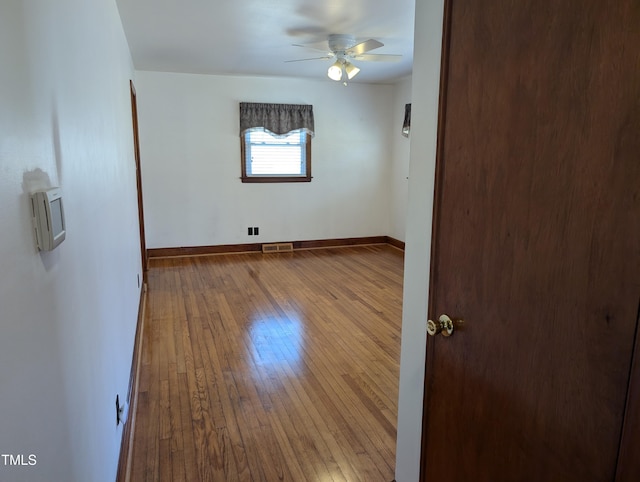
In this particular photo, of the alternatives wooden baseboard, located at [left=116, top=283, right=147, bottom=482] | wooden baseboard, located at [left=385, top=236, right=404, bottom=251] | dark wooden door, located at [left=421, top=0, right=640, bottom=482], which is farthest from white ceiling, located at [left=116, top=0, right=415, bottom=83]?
wooden baseboard, located at [left=385, top=236, right=404, bottom=251]

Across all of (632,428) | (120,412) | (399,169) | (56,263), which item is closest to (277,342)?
(120,412)

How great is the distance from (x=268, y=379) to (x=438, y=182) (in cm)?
195

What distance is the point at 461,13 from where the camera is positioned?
48.1 inches

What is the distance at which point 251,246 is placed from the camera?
6.46 meters

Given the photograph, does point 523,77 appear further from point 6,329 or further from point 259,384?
point 259,384

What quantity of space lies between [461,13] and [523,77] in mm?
341

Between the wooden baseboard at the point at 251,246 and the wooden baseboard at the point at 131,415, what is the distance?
2.46m

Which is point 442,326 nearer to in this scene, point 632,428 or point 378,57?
point 632,428

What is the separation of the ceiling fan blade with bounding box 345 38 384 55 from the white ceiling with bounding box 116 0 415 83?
0.12m

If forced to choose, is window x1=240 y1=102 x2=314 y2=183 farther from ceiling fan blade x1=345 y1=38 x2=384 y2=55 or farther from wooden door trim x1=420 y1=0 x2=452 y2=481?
wooden door trim x1=420 y1=0 x2=452 y2=481

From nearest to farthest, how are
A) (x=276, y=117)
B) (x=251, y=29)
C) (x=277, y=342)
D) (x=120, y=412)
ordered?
(x=120, y=412), (x=277, y=342), (x=251, y=29), (x=276, y=117)

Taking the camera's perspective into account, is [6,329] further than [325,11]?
No

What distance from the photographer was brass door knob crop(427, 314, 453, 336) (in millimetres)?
1334

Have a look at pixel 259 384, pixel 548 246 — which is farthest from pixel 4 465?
pixel 259 384
